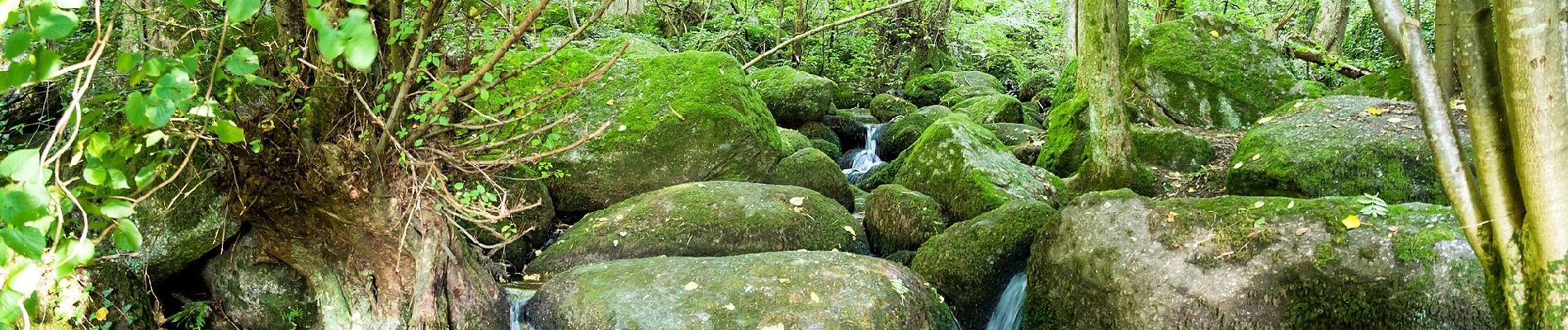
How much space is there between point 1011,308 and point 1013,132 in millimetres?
6729

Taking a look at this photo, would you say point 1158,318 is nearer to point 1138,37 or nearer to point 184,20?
point 184,20

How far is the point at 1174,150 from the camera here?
8.67 m

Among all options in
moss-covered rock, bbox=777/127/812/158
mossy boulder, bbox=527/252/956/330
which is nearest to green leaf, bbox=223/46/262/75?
mossy boulder, bbox=527/252/956/330

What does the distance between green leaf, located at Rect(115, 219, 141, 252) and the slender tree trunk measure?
3639 millimetres

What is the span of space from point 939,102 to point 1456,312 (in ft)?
40.8

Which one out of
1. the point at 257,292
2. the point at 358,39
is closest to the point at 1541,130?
the point at 358,39

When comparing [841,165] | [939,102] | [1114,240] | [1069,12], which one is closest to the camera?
[1114,240]

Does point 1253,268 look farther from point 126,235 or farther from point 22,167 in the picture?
point 22,167

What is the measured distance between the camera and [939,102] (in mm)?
16547

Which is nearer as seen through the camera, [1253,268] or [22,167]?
[22,167]

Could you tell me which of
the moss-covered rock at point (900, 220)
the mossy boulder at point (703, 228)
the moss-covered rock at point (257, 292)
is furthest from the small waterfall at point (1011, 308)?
the moss-covered rock at point (257, 292)

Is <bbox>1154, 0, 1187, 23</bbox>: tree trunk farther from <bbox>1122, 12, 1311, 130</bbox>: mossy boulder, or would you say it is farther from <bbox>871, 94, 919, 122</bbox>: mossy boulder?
<bbox>871, 94, 919, 122</bbox>: mossy boulder

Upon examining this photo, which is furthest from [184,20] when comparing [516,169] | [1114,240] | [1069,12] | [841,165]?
[1069,12]

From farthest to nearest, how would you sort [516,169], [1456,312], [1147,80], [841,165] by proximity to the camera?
[841,165] < [1147,80] < [516,169] < [1456,312]
